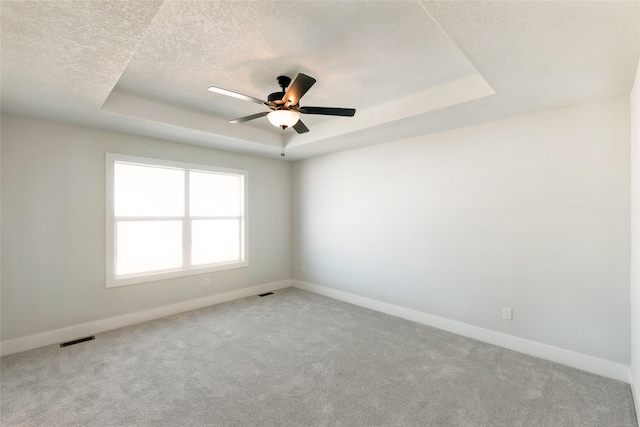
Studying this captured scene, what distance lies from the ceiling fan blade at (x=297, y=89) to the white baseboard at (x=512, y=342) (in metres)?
3.05

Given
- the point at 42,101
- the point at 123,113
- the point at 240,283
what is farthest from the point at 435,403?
the point at 42,101

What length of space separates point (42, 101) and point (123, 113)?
62cm

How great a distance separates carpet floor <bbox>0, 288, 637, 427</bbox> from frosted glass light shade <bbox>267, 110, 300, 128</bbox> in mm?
2226

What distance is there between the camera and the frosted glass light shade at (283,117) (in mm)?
2603

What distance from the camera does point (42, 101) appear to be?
107 inches

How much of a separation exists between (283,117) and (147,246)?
9.26ft

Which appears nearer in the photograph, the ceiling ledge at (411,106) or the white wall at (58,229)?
the ceiling ledge at (411,106)

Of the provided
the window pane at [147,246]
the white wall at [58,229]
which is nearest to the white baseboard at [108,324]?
the white wall at [58,229]

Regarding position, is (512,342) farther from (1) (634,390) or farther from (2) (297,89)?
(2) (297,89)

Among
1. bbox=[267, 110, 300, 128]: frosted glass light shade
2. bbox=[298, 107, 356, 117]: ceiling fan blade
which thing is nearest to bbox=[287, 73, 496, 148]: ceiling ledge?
bbox=[298, 107, 356, 117]: ceiling fan blade

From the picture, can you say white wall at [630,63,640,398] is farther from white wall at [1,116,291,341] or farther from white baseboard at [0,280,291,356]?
white wall at [1,116,291,341]

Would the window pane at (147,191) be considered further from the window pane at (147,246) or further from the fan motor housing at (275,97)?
the fan motor housing at (275,97)

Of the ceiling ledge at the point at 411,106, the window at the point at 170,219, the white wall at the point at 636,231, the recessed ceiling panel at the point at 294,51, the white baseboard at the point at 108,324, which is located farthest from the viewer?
the window at the point at 170,219

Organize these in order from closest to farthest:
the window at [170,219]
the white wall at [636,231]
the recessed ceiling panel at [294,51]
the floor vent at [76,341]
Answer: the recessed ceiling panel at [294,51] < the white wall at [636,231] < the floor vent at [76,341] < the window at [170,219]
